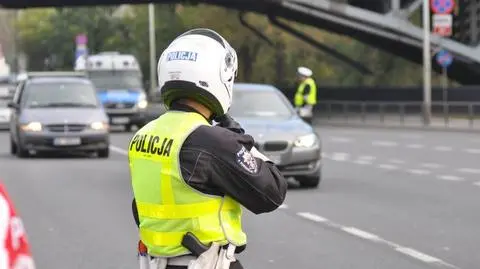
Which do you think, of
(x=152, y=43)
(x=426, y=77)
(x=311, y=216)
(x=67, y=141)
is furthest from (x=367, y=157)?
(x=152, y=43)

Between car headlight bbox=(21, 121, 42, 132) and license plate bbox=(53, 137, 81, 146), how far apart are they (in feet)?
1.33

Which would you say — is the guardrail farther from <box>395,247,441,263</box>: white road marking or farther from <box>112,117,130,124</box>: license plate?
<box>395,247,441,263</box>: white road marking

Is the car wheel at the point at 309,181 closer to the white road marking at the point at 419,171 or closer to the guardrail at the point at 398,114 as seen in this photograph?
the white road marking at the point at 419,171

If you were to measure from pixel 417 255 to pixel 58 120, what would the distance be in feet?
45.2

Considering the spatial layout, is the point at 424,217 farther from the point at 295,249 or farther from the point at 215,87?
the point at 215,87

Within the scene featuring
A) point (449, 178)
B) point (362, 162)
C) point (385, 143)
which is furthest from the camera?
point (385, 143)

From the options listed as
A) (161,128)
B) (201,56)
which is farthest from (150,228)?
(201,56)

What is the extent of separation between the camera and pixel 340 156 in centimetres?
2325

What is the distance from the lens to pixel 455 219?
1198 centimetres

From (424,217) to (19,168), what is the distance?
989 centimetres

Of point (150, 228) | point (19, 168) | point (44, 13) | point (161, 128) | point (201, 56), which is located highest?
point (201, 56)

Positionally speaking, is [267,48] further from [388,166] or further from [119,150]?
[388,166]

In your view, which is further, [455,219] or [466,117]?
[466,117]

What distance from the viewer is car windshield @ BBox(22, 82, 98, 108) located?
23.0m
